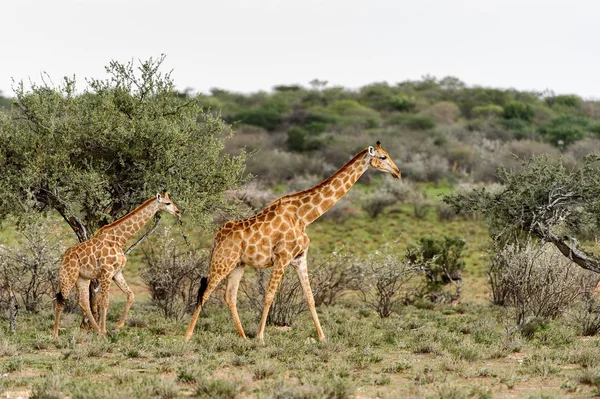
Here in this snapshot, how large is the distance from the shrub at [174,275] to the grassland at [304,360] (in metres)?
0.44

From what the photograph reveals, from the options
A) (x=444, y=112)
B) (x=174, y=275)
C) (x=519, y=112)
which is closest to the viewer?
(x=174, y=275)

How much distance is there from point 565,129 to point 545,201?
4048cm

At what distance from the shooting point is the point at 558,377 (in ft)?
32.4

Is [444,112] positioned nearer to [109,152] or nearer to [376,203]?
[376,203]

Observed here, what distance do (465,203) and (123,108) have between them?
22.8 ft

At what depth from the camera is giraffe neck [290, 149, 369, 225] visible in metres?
12.4

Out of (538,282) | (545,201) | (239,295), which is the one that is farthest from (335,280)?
(545,201)

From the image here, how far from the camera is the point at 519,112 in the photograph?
213 ft

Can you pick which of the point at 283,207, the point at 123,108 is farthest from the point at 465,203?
the point at 123,108

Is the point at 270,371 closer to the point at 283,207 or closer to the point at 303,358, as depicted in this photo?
the point at 303,358

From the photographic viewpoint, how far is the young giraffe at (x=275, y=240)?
1198cm

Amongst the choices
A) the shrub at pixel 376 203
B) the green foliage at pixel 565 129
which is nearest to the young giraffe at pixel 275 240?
the shrub at pixel 376 203

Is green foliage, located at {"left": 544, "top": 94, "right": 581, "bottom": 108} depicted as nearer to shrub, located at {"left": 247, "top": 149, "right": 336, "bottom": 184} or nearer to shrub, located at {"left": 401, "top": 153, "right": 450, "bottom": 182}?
shrub, located at {"left": 401, "top": 153, "right": 450, "bottom": 182}

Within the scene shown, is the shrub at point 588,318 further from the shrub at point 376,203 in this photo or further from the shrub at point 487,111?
the shrub at point 487,111
